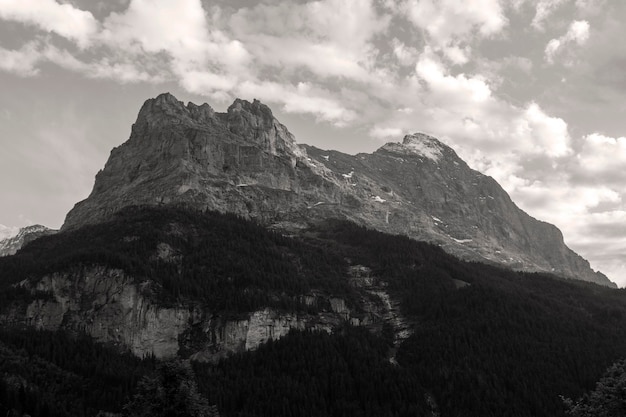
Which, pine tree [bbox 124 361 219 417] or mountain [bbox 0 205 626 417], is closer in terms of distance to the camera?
pine tree [bbox 124 361 219 417]

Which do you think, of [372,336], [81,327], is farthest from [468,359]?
[81,327]

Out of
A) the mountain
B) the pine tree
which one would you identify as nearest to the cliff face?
the mountain

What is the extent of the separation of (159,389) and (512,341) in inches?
5667

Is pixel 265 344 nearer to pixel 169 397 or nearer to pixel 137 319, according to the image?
pixel 137 319

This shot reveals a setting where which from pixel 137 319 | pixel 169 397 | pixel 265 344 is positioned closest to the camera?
pixel 169 397

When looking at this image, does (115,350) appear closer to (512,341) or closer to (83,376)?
(83,376)

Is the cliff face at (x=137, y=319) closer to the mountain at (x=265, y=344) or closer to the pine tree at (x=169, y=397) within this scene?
the mountain at (x=265, y=344)

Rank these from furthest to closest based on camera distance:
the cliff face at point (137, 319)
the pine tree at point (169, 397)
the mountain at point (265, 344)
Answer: the cliff face at point (137, 319) → the mountain at point (265, 344) → the pine tree at point (169, 397)

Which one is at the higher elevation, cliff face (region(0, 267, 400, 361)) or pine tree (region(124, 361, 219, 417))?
cliff face (region(0, 267, 400, 361))

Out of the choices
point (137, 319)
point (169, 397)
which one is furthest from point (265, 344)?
point (169, 397)

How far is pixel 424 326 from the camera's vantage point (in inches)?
7584

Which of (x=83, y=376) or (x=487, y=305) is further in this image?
(x=487, y=305)

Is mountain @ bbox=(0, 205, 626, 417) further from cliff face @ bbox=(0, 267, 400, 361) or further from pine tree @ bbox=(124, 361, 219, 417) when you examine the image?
pine tree @ bbox=(124, 361, 219, 417)

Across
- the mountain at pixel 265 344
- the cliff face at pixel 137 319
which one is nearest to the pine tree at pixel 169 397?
the mountain at pixel 265 344
